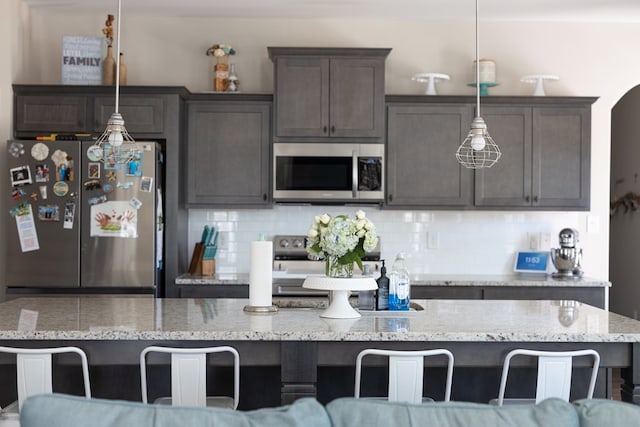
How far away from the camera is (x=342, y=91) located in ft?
16.7

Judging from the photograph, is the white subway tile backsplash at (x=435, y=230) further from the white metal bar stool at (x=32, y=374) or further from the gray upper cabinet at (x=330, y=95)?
the white metal bar stool at (x=32, y=374)

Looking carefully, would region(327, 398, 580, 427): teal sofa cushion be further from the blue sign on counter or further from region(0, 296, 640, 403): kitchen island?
the blue sign on counter

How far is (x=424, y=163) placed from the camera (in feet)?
17.0

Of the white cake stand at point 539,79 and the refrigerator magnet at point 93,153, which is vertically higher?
the white cake stand at point 539,79

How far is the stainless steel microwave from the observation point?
512 cm

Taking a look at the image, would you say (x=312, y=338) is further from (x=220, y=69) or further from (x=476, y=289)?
(x=220, y=69)

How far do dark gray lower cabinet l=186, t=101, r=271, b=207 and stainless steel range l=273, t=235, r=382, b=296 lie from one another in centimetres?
42

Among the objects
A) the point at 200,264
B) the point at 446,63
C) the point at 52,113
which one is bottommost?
the point at 200,264

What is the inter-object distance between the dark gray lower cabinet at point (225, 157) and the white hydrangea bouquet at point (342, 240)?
6.78ft

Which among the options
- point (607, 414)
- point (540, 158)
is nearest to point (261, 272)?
point (607, 414)

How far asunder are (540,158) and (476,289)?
105 centimetres

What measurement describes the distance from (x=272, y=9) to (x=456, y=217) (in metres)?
2.02

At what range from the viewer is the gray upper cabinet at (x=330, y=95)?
5098 mm

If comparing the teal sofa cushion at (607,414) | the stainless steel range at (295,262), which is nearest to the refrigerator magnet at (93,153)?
the stainless steel range at (295,262)
